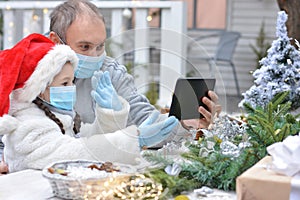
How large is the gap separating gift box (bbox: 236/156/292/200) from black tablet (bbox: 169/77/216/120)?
1.44 ft

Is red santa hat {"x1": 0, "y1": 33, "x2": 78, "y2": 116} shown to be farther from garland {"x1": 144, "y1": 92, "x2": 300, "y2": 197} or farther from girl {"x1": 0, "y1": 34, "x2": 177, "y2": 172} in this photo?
garland {"x1": 144, "y1": 92, "x2": 300, "y2": 197}

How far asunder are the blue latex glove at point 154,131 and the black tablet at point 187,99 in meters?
0.03

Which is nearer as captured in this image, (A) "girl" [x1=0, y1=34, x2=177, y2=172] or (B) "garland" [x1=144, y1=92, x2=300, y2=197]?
(B) "garland" [x1=144, y1=92, x2=300, y2=197]

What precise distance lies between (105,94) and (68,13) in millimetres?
720

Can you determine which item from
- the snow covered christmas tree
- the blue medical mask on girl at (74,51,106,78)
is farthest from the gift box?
the snow covered christmas tree

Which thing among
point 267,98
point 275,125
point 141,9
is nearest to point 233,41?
point 141,9

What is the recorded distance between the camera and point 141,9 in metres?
4.61

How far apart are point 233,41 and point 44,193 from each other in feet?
22.9

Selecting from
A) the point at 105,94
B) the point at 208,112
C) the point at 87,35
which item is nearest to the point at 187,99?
the point at 208,112

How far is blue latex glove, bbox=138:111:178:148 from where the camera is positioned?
5.29ft

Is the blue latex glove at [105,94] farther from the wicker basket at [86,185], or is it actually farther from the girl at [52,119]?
the wicker basket at [86,185]

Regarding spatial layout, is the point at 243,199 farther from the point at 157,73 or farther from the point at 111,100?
the point at 157,73

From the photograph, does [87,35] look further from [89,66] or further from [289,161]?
[289,161]

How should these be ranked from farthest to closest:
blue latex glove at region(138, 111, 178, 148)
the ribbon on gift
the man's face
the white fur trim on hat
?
the man's face
the white fur trim on hat
blue latex glove at region(138, 111, 178, 148)
the ribbon on gift
